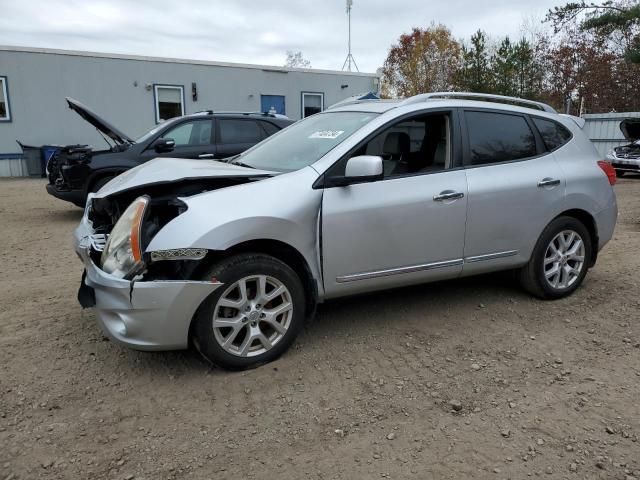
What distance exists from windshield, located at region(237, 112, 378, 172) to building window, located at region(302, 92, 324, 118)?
15378mm

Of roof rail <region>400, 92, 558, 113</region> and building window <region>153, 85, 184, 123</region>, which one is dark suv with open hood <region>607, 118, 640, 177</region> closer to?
roof rail <region>400, 92, 558, 113</region>

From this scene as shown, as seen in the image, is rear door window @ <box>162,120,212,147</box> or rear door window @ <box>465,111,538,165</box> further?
rear door window @ <box>162,120,212,147</box>

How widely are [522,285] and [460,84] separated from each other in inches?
836

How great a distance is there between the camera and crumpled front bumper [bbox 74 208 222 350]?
2.98 metres

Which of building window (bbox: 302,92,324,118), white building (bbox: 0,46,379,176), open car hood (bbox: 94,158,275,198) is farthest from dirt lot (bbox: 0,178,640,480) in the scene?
building window (bbox: 302,92,324,118)

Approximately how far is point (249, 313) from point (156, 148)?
560 cm

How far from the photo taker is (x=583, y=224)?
4.64 meters

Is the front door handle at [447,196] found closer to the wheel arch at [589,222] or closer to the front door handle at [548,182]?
the front door handle at [548,182]

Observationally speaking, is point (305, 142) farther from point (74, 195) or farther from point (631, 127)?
point (631, 127)

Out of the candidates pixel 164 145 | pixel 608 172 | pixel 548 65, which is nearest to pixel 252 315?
pixel 608 172

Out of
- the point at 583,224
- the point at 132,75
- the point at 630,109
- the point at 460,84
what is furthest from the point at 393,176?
the point at 630,109

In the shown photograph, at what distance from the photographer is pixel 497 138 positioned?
427cm

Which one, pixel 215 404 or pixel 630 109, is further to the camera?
pixel 630 109

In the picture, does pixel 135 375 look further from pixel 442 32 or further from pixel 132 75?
pixel 442 32
